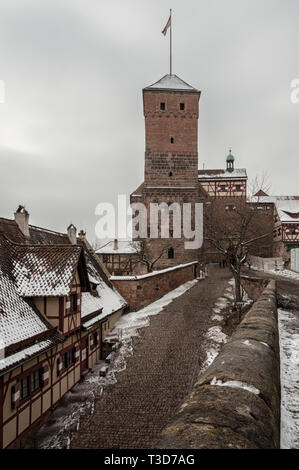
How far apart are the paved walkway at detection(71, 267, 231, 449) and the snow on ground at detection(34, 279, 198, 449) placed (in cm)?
32

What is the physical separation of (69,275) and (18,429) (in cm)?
439

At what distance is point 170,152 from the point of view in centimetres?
3002

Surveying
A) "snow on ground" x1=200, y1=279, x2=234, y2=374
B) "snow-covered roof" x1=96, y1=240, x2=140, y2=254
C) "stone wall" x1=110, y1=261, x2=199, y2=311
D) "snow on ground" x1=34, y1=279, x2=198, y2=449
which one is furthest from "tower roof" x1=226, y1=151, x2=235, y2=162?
"snow on ground" x1=34, y1=279, x2=198, y2=449

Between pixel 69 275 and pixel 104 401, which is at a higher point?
pixel 69 275

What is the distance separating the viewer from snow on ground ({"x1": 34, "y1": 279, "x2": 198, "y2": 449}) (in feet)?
23.0

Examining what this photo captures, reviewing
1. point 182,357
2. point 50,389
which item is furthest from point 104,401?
point 182,357

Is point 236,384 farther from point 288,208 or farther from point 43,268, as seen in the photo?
point 288,208

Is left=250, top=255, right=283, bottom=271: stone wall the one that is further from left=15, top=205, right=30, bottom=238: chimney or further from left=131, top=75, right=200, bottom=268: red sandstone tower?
left=15, top=205, right=30, bottom=238: chimney

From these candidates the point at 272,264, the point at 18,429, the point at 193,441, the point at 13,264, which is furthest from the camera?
the point at 272,264

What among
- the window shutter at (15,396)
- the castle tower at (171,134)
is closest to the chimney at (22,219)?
the window shutter at (15,396)

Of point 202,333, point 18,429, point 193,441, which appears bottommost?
point 18,429

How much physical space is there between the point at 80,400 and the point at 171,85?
32.0 meters
